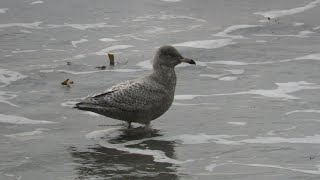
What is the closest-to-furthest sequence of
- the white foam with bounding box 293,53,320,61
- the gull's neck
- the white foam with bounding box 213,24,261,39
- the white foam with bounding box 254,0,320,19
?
the gull's neck → the white foam with bounding box 293,53,320,61 → the white foam with bounding box 213,24,261,39 → the white foam with bounding box 254,0,320,19

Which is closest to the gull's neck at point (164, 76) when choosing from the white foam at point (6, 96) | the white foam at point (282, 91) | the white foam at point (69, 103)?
the white foam at point (282, 91)

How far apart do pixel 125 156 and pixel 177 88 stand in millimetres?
3116

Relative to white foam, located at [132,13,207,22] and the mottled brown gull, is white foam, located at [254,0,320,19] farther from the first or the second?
the mottled brown gull

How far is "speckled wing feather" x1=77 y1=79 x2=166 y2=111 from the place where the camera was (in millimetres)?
8672

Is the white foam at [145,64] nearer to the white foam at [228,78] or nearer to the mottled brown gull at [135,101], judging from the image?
the white foam at [228,78]

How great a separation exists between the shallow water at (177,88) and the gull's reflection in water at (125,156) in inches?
0.4

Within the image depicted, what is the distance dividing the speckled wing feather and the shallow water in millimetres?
340

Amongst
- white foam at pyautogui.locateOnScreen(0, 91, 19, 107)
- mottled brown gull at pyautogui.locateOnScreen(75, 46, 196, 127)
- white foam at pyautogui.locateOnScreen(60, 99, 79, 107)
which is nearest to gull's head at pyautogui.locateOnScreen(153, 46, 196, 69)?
mottled brown gull at pyautogui.locateOnScreen(75, 46, 196, 127)

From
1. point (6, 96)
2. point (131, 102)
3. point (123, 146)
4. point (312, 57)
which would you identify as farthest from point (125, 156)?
point (312, 57)

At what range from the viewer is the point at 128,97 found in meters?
8.77

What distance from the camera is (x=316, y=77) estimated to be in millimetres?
11242

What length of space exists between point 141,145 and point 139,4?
856 centimetres

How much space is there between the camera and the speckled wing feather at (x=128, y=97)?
8.67 m

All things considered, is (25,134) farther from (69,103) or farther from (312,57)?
(312,57)
